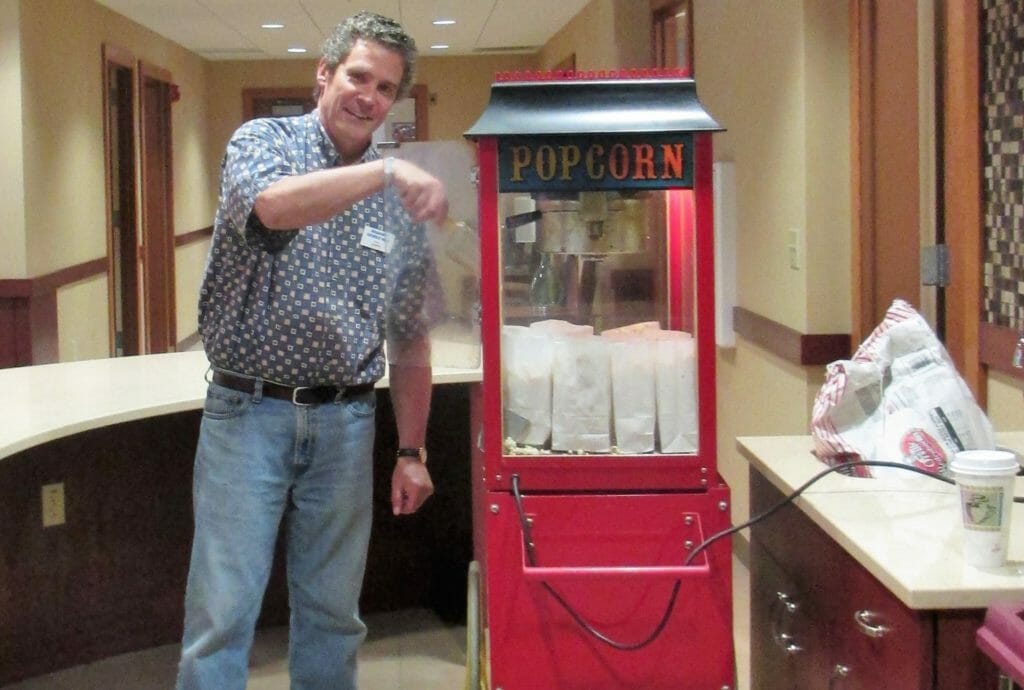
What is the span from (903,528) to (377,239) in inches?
39.1

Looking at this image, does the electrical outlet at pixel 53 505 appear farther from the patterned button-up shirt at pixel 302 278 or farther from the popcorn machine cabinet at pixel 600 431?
the popcorn machine cabinet at pixel 600 431

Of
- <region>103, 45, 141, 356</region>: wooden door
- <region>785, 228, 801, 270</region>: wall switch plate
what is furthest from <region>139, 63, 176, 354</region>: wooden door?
<region>785, 228, 801, 270</region>: wall switch plate

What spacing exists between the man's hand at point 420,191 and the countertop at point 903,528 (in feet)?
2.12

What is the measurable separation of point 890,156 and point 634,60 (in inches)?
118

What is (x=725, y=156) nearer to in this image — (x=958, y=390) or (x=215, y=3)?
(x=958, y=390)

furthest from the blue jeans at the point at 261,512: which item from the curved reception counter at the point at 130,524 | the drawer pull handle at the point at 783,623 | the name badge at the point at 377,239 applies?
the drawer pull handle at the point at 783,623

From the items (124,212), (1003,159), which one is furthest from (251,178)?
(124,212)

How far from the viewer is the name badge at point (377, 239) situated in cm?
205

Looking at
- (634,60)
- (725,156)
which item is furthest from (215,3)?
(725,156)

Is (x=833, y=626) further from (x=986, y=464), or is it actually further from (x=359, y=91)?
(x=359, y=91)

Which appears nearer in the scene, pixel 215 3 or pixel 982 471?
pixel 982 471

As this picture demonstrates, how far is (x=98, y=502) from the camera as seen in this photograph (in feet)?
10.0

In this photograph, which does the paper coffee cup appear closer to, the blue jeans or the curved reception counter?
the blue jeans

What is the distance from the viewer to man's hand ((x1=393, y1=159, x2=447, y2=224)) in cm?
172
